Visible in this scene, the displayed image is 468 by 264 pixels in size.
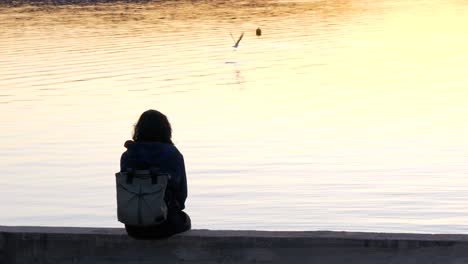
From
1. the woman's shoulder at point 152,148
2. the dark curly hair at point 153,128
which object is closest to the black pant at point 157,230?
the woman's shoulder at point 152,148

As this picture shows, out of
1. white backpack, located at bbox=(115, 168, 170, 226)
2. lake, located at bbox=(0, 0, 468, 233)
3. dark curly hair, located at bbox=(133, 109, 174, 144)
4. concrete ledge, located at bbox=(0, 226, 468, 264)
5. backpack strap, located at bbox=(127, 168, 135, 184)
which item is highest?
dark curly hair, located at bbox=(133, 109, 174, 144)

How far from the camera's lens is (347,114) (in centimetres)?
2423

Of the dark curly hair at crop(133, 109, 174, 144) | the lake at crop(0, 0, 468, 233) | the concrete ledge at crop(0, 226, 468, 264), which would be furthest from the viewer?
the lake at crop(0, 0, 468, 233)

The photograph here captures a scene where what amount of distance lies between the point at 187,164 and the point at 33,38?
31.0 metres

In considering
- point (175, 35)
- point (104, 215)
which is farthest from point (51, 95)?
point (175, 35)

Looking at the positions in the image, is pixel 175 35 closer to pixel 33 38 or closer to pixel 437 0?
pixel 33 38

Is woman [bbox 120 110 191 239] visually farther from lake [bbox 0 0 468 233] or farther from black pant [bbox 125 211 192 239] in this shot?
lake [bbox 0 0 468 233]

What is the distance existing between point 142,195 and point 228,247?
0.64 metres

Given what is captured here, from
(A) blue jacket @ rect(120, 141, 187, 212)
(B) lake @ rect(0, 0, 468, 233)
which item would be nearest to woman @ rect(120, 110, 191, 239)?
(A) blue jacket @ rect(120, 141, 187, 212)

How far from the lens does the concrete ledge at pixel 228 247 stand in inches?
297

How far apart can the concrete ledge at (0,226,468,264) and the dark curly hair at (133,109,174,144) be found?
0.64 metres

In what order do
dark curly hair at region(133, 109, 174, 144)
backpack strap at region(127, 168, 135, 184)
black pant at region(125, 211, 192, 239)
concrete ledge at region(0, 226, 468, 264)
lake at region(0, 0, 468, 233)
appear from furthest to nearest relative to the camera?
lake at region(0, 0, 468, 233), dark curly hair at region(133, 109, 174, 144), black pant at region(125, 211, 192, 239), backpack strap at region(127, 168, 135, 184), concrete ledge at region(0, 226, 468, 264)

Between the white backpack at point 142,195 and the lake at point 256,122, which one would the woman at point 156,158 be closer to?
the white backpack at point 142,195

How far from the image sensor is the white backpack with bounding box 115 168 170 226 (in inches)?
311
